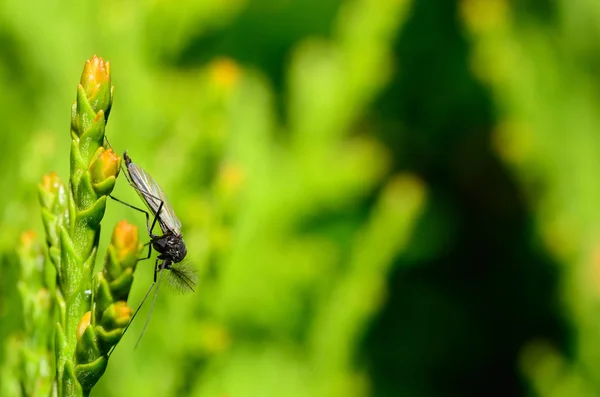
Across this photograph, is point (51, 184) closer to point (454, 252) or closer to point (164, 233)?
point (164, 233)

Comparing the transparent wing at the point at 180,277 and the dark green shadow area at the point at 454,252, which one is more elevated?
the dark green shadow area at the point at 454,252

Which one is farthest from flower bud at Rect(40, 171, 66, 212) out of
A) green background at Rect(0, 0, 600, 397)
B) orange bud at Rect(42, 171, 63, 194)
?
green background at Rect(0, 0, 600, 397)

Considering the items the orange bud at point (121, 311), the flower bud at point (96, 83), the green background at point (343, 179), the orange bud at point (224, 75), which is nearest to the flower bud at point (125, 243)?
the orange bud at point (121, 311)

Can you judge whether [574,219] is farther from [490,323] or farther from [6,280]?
[6,280]

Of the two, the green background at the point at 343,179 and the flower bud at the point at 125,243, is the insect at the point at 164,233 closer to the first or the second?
the flower bud at the point at 125,243

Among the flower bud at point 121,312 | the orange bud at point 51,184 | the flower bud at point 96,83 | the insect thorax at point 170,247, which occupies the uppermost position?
the orange bud at point 51,184

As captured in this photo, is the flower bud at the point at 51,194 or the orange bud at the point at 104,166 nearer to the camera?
the orange bud at the point at 104,166

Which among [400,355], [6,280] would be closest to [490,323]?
[400,355]

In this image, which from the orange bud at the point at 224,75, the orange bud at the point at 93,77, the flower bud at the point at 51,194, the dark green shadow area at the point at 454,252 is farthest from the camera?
the dark green shadow area at the point at 454,252

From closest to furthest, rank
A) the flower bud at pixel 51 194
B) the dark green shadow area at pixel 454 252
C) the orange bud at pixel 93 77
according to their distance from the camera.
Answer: the orange bud at pixel 93 77
the flower bud at pixel 51 194
the dark green shadow area at pixel 454 252
